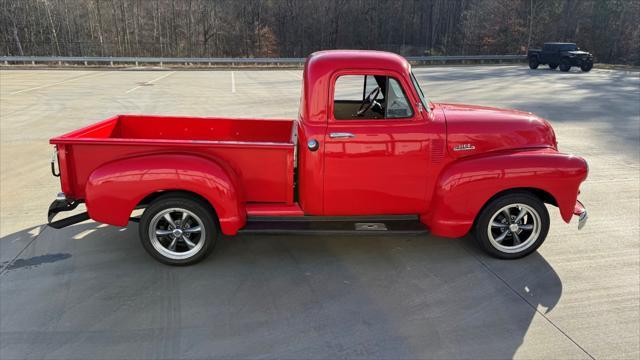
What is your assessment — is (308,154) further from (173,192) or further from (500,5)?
(500,5)

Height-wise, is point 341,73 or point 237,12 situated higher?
point 237,12

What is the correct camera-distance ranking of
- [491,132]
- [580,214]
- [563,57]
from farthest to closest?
[563,57] < [580,214] < [491,132]

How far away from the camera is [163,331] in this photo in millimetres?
3312

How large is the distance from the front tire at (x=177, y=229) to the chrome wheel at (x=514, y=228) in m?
2.73

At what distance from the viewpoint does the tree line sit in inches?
1326

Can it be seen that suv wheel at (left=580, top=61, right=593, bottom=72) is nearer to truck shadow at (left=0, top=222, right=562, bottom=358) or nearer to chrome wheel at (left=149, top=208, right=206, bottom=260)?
truck shadow at (left=0, top=222, right=562, bottom=358)

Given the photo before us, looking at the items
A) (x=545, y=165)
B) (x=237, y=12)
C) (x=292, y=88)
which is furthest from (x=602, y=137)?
(x=237, y=12)

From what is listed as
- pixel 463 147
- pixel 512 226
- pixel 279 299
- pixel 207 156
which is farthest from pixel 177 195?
pixel 512 226

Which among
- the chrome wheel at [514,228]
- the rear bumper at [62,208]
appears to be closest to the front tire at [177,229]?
the rear bumper at [62,208]

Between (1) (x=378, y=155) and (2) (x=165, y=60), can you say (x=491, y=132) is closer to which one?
(1) (x=378, y=155)

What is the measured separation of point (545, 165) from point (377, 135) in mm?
1627

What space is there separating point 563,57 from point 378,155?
28.8 metres

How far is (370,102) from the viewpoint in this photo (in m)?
4.61

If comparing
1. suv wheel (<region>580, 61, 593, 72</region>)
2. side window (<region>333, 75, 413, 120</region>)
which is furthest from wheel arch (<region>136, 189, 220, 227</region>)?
suv wheel (<region>580, 61, 593, 72</region>)
